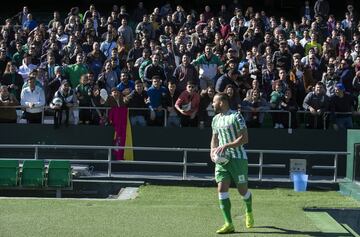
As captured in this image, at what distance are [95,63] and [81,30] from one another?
2468 millimetres

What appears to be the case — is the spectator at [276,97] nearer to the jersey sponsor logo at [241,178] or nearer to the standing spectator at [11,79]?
the standing spectator at [11,79]

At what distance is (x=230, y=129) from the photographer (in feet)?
31.0

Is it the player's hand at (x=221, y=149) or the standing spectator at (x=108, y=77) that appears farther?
the standing spectator at (x=108, y=77)

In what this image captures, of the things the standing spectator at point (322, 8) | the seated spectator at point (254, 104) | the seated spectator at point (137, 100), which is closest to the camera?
the seated spectator at point (254, 104)

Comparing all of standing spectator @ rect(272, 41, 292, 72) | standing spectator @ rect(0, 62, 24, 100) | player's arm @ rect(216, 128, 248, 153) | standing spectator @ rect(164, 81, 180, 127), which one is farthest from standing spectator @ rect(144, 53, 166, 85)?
player's arm @ rect(216, 128, 248, 153)

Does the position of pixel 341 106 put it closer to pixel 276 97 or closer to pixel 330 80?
pixel 330 80

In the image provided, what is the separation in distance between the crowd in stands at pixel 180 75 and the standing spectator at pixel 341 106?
2cm

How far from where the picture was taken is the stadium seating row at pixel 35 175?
14375 mm

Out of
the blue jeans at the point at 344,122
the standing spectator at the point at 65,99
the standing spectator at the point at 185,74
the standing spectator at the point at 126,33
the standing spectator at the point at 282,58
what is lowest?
the blue jeans at the point at 344,122

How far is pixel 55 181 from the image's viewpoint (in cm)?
1438

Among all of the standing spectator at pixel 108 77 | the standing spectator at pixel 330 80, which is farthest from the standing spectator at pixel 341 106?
the standing spectator at pixel 108 77

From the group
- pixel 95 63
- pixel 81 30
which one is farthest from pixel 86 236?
pixel 81 30

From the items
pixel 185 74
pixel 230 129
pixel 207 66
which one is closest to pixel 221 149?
pixel 230 129

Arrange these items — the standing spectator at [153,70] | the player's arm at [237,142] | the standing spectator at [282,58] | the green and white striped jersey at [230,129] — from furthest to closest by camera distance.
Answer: the standing spectator at [282,58]
the standing spectator at [153,70]
the green and white striped jersey at [230,129]
the player's arm at [237,142]
